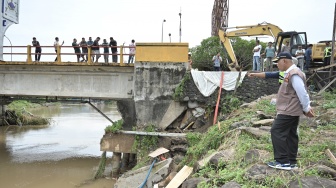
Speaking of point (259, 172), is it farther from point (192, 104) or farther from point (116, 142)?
point (116, 142)

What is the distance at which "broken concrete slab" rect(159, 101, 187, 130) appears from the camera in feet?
38.4

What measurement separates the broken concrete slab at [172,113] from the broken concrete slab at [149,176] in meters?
3.07

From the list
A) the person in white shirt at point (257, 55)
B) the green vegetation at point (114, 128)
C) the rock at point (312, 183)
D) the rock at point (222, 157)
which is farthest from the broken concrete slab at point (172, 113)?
the rock at point (312, 183)

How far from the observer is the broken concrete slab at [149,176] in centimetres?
A: 729

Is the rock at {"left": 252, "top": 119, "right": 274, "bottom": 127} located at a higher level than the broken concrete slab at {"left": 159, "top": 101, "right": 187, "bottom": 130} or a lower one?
higher

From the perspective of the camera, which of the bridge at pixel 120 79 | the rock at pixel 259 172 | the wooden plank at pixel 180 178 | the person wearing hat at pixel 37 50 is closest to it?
the rock at pixel 259 172

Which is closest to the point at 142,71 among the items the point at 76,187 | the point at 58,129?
the point at 76,187

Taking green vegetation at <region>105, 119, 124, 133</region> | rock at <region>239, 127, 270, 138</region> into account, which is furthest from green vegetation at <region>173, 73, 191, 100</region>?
rock at <region>239, 127, 270, 138</region>

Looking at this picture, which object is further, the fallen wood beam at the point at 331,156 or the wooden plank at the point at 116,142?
the wooden plank at the point at 116,142

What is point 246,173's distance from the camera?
4160mm

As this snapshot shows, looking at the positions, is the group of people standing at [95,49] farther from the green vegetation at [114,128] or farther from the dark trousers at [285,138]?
the dark trousers at [285,138]

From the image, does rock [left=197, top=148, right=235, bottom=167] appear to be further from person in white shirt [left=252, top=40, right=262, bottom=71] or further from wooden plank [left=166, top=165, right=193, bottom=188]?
person in white shirt [left=252, top=40, right=262, bottom=71]

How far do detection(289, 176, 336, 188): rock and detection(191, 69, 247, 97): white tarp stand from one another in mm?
7791

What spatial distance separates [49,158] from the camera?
15.4 metres
